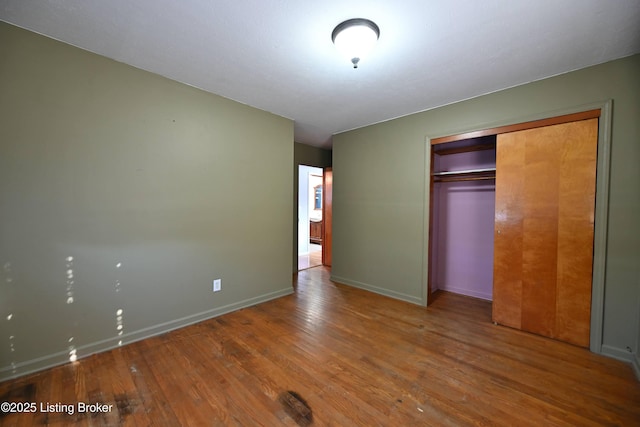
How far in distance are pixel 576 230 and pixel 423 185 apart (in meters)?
1.51

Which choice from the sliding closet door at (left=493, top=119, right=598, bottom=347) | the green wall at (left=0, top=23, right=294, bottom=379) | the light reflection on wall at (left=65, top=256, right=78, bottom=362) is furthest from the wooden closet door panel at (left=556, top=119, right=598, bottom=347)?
the light reflection on wall at (left=65, top=256, right=78, bottom=362)

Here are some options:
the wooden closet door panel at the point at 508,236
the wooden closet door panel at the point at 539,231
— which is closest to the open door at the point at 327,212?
the wooden closet door panel at the point at 508,236

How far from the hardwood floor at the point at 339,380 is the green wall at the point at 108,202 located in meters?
0.33

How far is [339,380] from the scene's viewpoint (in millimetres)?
1853

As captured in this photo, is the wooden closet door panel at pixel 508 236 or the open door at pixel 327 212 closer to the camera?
the wooden closet door panel at pixel 508 236

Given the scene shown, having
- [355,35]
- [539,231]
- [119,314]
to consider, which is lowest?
[119,314]

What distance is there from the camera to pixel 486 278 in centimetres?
351

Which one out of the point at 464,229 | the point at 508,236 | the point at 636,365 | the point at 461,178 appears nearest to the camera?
the point at 636,365

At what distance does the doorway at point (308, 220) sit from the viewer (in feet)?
19.4

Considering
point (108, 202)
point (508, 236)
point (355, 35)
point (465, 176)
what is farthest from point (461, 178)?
point (108, 202)

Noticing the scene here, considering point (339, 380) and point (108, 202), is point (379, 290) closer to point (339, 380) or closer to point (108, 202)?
point (339, 380)

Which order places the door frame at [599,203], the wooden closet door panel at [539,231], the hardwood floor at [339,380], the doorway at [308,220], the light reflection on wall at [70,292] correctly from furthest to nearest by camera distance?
the doorway at [308,220] → the wooden closet door panel at [539,231] → the door frame at [599,203] → the light reflection on wall at [70,292] → the hardwood floor at [339,380]

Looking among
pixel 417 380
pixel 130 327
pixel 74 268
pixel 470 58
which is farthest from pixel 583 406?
pixel 74 268

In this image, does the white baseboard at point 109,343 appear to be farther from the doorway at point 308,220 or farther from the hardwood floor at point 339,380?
the doorway at point 308,220
